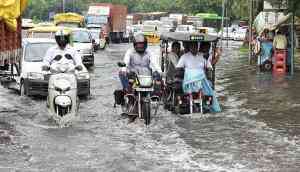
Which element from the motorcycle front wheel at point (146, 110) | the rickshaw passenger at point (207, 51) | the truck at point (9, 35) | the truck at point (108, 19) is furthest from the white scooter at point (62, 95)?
the truck at point (108, 19)

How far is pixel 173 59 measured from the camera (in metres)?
14.1

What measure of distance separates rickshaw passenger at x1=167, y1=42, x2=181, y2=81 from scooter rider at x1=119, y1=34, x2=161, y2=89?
1.34 meters

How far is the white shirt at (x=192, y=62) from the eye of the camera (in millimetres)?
13172

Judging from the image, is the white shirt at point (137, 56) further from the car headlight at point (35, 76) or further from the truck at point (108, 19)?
the truck at point (108, 19)

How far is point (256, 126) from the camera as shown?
11828mm

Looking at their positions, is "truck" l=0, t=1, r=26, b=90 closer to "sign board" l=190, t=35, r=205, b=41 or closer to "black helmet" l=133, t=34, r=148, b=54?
"black helmet" l=133, t=34, r=148, b=54

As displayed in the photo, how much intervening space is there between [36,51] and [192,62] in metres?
5.45

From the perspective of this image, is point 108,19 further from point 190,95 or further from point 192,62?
point 190,95

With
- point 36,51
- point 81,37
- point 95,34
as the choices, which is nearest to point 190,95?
point 36,51

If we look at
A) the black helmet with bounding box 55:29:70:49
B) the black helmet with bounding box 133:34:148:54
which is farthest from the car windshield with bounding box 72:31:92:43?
the black helmet with bounding box 55:29:70:49

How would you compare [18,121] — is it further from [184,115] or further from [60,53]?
[184,115]

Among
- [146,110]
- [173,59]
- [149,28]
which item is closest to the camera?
[146,110]

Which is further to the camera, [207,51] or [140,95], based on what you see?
[207,51]

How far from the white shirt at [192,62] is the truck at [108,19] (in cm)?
3661
